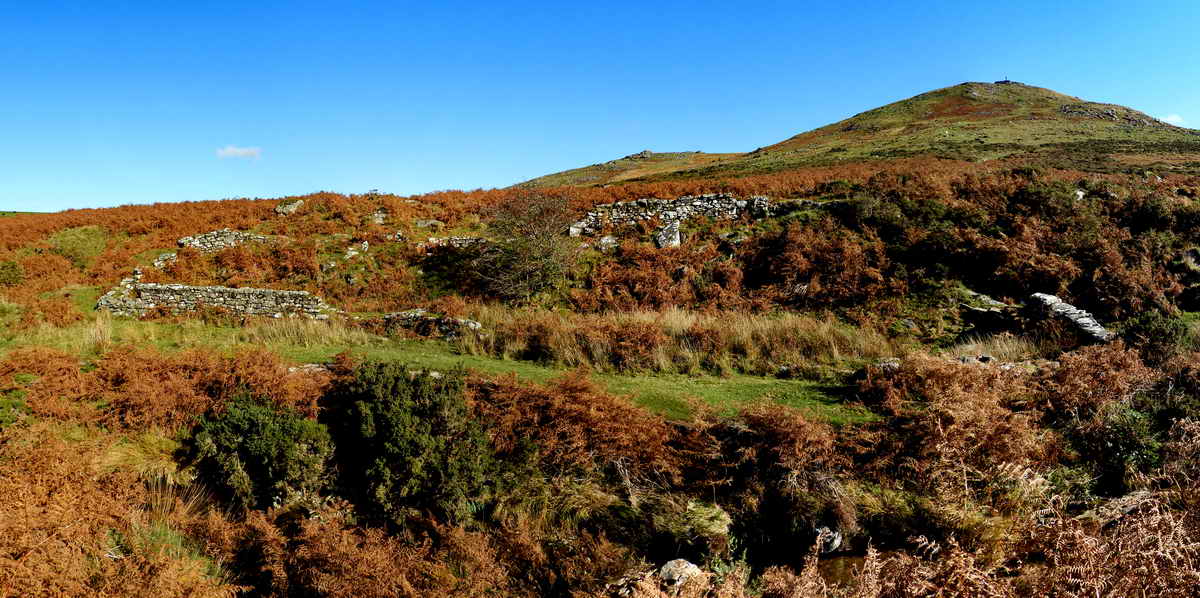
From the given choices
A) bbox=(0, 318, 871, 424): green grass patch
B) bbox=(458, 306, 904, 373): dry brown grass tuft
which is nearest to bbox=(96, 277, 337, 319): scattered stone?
bbox=(0, 318, 871, 424): green grass patch

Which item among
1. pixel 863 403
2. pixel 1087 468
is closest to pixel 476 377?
pixel 863 403

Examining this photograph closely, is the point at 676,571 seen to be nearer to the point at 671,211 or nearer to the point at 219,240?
the point at 671,211

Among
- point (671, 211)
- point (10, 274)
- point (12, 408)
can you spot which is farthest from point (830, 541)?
point (10, 274)

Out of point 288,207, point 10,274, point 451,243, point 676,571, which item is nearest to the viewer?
point 676,571

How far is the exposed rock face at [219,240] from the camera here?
74.5ft

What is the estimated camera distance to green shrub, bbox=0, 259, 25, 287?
19.2 m

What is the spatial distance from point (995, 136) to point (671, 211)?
3842 centimetres

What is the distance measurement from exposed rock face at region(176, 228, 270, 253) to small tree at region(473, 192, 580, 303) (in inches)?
394

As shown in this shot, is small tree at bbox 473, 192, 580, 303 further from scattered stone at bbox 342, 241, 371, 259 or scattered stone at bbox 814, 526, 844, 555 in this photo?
scattered stone at bbox 814, 526, 844, 555

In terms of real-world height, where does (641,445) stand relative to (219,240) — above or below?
below

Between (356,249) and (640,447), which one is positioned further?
(356,249)

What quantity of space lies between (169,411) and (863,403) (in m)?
12.0

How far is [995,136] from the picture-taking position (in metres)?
46.5

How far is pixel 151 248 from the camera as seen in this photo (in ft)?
74.0
